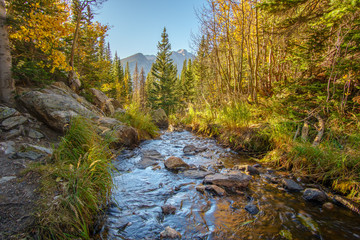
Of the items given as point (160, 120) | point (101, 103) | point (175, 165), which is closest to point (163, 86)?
point (160, 120)

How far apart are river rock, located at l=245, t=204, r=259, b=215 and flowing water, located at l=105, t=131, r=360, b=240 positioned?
0.05m

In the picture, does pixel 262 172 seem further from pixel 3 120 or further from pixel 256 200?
pixel 3 120

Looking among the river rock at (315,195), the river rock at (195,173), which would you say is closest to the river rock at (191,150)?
the river rock at (195,173)

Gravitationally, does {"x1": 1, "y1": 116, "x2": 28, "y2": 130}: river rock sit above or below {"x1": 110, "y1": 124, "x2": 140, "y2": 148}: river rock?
above

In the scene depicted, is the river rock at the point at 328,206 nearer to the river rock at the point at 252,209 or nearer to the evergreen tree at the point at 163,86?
the river rock at the point at 252,209

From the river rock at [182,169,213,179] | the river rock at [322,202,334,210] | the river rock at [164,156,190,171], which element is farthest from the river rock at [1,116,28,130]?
the river rock at [322,202,334,210]

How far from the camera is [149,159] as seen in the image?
5.34 meters

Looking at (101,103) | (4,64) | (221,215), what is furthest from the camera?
(101,103)

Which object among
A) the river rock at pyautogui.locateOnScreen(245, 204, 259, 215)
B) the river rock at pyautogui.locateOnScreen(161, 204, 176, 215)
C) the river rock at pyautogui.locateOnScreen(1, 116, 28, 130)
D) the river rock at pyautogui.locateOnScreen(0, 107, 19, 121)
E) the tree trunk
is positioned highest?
the tree trunk

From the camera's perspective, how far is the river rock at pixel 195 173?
4.07 metres

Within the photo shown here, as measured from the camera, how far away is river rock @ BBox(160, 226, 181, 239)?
217cm

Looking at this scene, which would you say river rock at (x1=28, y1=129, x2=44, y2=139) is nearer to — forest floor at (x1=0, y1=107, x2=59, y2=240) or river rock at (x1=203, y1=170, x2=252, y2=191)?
forest floor at (x1=0, y1=107, x2=59, y2=240)

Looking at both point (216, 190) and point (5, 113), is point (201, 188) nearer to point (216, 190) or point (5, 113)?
point (216, 190)

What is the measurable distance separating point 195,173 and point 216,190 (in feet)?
3.36
